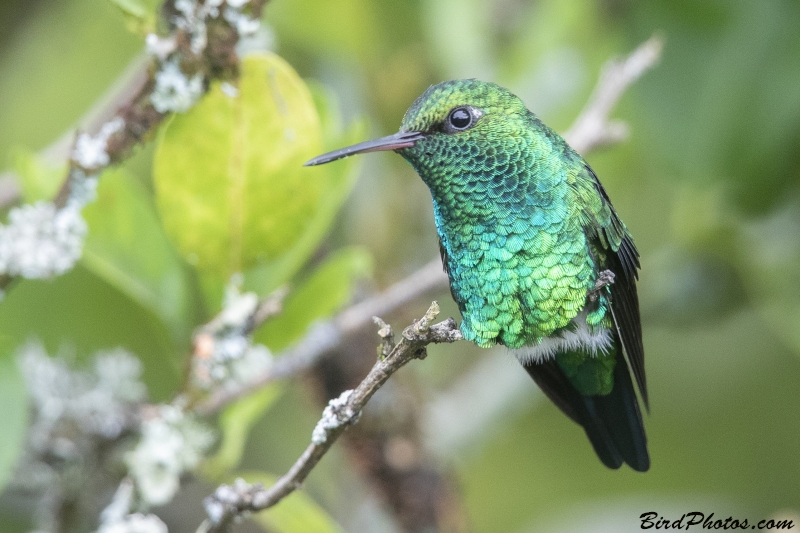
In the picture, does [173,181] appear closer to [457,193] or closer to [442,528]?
[457,193]

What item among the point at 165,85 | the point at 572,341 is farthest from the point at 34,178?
the point at 572,341

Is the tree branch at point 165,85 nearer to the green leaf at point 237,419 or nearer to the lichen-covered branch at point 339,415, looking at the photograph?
the green leaf at point 237,419

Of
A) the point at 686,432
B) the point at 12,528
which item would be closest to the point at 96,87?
the point at 12,528

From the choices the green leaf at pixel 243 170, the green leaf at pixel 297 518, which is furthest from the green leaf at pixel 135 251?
the green leaf at pixel 297 518

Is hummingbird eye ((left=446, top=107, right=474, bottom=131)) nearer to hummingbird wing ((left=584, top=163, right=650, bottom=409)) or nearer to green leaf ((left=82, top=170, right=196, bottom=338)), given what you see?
hummingbird wing ((left=584, top=163, right=650, bottom=409))

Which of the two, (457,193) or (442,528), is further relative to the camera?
(442,528)

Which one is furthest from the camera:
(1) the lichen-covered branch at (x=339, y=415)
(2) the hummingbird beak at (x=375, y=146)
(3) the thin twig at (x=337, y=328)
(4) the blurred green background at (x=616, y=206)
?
(4) the blurred green background at (x=616, y=206)
